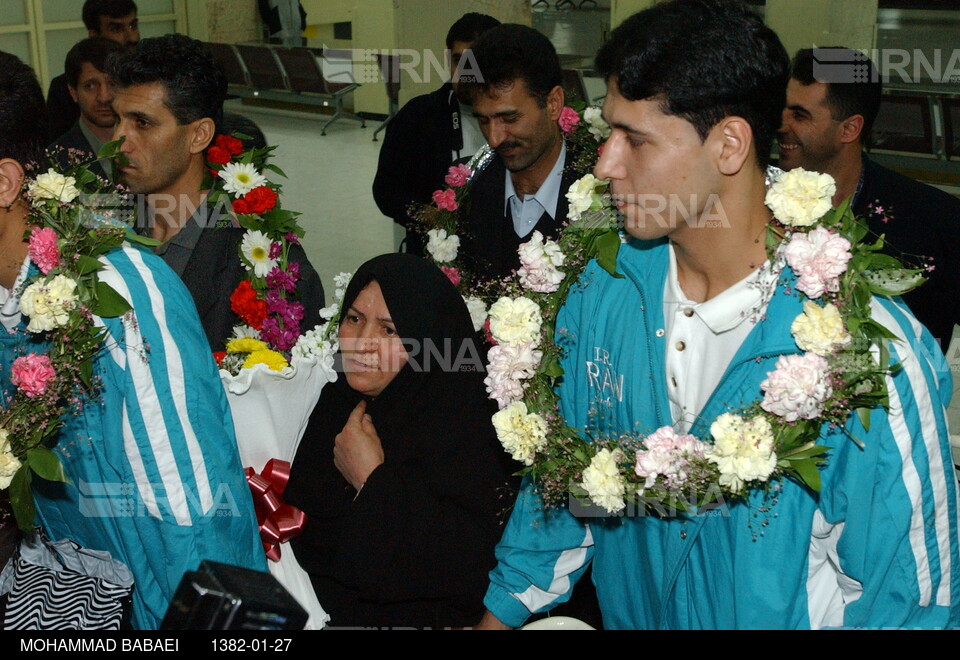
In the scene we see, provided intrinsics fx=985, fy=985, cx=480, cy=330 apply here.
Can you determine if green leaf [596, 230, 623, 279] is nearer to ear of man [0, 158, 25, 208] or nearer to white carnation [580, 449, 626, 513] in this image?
white carnation [580, 449, 626, 513]

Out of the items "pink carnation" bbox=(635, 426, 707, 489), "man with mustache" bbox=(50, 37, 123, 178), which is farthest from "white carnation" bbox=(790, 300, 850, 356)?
"man with mustache" bbox=(50, 37, 123, 178)

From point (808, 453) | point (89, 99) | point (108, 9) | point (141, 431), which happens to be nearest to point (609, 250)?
point (808, 453)

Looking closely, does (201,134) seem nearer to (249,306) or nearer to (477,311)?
(249,306)

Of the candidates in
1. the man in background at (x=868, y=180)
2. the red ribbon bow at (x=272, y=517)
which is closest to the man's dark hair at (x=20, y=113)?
the red ribbon bow at (x=272, y=517)

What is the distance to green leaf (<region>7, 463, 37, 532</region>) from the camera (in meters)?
2.07

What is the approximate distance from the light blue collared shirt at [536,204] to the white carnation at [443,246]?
25cm

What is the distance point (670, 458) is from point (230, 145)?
235cm

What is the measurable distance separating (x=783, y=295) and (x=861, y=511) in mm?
428

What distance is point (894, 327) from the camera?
1.84 meters

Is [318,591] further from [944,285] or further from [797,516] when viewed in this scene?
[944,285]

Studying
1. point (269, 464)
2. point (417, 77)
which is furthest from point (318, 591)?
point (417, 77)

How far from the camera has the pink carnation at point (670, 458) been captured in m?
1.91

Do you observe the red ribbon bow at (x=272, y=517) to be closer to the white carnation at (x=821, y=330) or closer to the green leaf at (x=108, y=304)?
the green leaf at (x=108, y=304)

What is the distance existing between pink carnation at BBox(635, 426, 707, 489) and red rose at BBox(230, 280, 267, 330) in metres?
1.74
